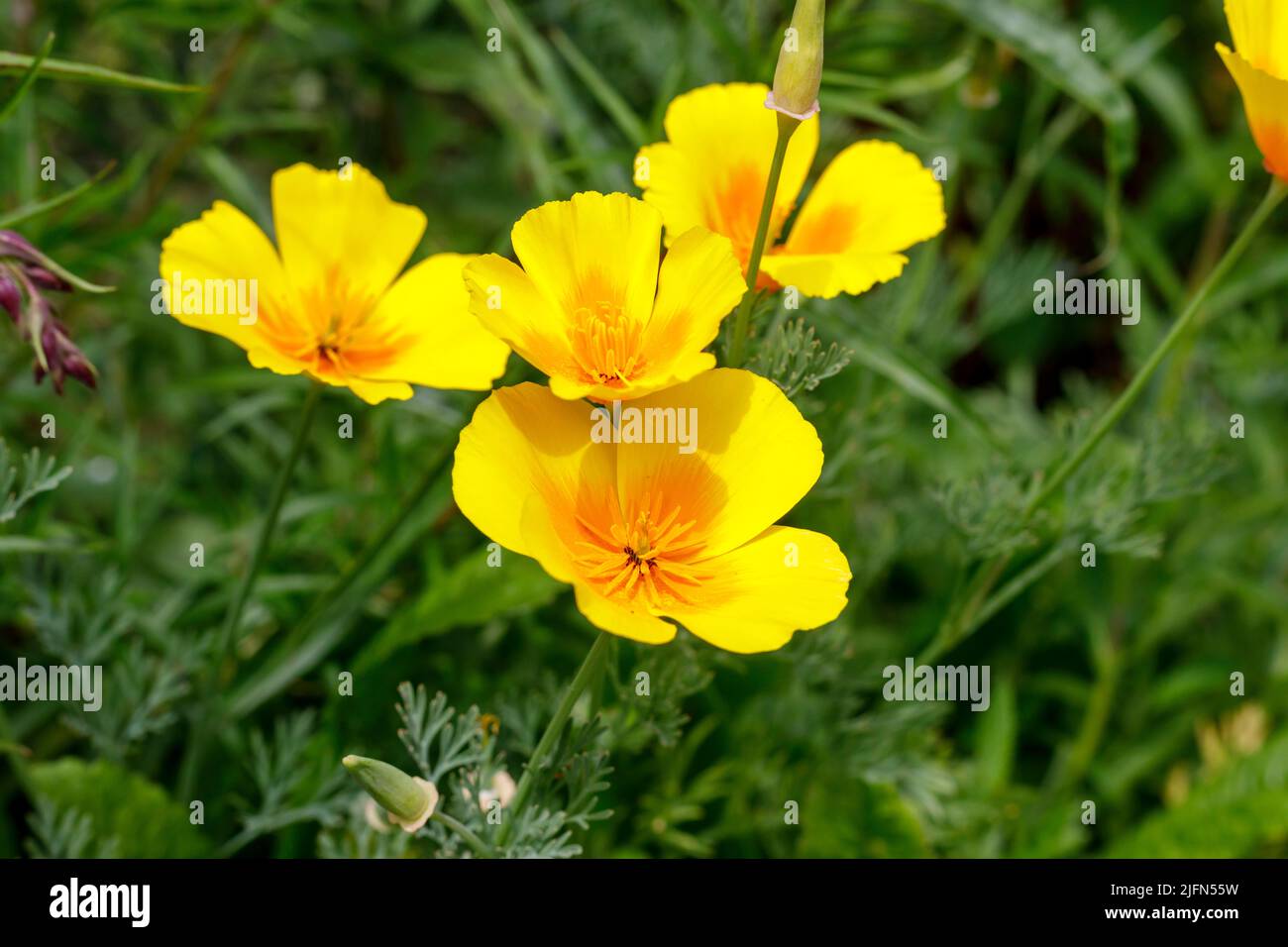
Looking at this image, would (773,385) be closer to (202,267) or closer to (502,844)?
(502,844)

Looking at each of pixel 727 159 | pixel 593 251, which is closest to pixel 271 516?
pixel 593 251

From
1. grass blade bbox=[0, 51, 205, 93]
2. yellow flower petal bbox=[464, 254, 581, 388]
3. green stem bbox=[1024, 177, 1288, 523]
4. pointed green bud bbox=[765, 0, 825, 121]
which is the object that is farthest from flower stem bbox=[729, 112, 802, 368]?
grass blade bbox=[0, 51, 205, 93]

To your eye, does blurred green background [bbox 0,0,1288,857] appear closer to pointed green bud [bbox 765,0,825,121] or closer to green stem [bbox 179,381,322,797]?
green stem [bbox 179,381,322,797]

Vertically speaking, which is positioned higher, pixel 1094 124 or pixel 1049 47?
pixel 1094 124

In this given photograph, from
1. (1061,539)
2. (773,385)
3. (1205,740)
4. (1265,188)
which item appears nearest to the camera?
(773,385)

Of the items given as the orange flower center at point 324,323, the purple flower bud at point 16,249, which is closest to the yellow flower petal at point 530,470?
the orange flower center at point 324,323
